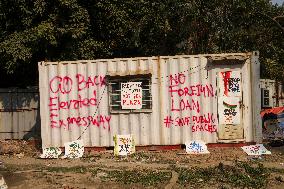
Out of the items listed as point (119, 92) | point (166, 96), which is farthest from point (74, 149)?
point (166, 96)

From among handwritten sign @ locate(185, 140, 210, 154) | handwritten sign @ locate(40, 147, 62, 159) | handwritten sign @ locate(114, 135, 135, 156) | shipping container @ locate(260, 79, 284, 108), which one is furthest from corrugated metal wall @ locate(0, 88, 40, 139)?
shipping container @ locate(260, 79, 284, 108)

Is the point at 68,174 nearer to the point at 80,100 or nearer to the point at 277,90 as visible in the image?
the point at 80,100

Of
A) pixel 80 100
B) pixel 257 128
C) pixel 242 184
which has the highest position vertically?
pixel 80 100

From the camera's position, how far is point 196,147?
1170cm

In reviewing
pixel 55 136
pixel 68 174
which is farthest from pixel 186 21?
pixel 68 174

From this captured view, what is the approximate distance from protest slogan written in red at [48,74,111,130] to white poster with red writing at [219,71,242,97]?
3.46m

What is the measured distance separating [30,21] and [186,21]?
8644 millimetres

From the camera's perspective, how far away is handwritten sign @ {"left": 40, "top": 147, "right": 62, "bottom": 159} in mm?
11945

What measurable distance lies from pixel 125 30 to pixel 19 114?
18.2 ft

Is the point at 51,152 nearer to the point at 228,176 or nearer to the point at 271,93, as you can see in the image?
the point at 228,176

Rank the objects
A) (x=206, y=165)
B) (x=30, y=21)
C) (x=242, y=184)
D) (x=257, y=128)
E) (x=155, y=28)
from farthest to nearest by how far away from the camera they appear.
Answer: (x=155, y=28) → (x=30, y=21) → (x=257, y=128) → (x=206, y=165) → (x=242, y=184)

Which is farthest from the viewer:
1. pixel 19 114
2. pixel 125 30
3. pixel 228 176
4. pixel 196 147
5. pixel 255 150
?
pixel 125 30

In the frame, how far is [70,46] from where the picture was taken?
51.7 feet

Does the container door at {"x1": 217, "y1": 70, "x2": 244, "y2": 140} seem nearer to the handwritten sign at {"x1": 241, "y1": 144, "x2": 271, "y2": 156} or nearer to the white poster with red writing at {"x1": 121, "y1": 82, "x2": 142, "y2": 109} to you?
the handwritten sign at {"x1": 241, "y1": 144, "x2": 271, "y2": 156}
